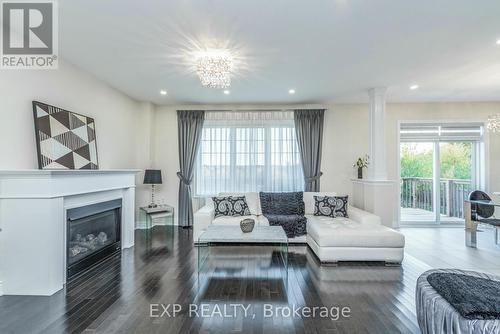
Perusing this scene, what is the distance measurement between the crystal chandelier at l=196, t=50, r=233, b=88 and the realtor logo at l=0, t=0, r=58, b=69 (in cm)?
148

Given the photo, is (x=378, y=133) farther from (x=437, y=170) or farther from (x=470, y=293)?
(x=470, y=293)

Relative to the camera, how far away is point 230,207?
16.0 ft

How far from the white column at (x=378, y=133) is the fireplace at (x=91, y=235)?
14.7 ft

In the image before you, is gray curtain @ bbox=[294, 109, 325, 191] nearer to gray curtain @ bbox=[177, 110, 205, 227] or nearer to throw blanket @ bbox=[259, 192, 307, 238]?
throw blanket @ bbox=[259, 192, 307, 238]

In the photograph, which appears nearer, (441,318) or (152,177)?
(441,318)

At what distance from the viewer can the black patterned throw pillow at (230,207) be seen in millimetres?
4840

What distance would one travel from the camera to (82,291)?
276 centimetres

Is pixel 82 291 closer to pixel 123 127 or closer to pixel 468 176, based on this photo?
pixel 123 127

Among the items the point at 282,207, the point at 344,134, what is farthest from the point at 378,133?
the point at 282,207

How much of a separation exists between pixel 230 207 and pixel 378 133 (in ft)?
9.98

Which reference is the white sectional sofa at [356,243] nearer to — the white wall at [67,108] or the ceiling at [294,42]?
the ceiling at [294,42]

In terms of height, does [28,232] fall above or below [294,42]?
below

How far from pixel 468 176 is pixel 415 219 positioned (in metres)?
1.50

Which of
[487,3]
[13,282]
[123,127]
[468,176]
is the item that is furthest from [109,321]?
[468,176]
